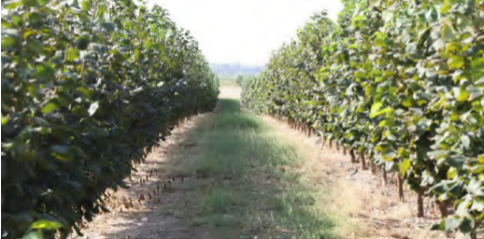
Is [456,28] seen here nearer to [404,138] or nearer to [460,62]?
[460,62]

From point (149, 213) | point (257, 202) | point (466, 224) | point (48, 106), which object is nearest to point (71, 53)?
point (48, 106)

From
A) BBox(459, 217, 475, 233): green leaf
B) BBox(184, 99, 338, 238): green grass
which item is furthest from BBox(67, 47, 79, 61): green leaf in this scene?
BBox(184, 99, 338, 238): green grass

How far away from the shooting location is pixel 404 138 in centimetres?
505

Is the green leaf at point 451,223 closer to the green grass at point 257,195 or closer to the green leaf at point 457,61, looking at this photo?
the green leaf at point 457,61

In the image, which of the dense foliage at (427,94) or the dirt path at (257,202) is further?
the dirt path at (257,202)

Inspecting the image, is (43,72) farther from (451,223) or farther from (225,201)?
(225,201)

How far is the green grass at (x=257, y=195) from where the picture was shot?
21.8ft

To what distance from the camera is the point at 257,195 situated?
27.9 feet

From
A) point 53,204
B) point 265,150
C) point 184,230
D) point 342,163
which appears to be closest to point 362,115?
point 184,230

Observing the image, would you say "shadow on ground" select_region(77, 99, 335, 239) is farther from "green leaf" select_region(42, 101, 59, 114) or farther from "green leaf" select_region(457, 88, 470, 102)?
"green leaf" select_region(42, 101, 59, 114)

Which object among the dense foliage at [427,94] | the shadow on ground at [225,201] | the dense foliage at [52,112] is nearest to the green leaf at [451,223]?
the dense foliage at [427,94]

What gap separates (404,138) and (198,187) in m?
4.79

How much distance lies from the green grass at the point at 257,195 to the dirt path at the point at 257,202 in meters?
0.01

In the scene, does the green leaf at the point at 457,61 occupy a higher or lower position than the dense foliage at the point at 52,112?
higher
